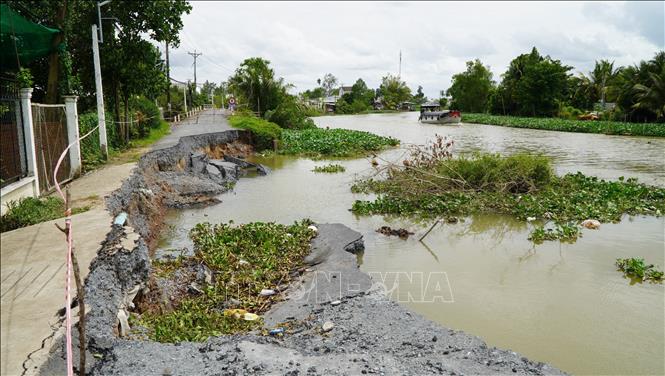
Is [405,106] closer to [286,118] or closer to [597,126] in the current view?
[597,126]

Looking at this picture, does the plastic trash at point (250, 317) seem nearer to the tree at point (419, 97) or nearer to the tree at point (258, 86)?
the tree at point (258, 86)

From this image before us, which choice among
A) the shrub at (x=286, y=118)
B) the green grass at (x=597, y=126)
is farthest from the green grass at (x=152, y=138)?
the green grass at (x=597, y=126)

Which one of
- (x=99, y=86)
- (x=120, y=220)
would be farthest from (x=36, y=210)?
(x=99, y=86)

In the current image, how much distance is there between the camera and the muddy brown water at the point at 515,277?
5434 mm

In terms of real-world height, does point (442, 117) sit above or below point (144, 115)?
below

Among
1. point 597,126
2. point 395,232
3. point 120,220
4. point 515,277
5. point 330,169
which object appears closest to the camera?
Result: point 120,220

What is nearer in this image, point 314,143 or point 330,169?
point 330,169

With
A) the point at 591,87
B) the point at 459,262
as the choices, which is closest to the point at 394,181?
the point at 459,262

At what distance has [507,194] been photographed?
1225 centimetres

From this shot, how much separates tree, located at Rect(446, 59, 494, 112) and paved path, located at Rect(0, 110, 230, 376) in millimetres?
62809

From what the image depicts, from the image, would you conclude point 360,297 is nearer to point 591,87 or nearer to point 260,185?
point 260,185

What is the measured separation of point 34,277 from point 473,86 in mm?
66439

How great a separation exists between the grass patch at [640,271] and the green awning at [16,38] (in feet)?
26.1

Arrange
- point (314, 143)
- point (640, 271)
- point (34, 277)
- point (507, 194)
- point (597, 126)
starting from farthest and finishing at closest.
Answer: point (597, 126)
point (314, 143)
point (507, 194)
point (640, 271)
point (34, 277)
